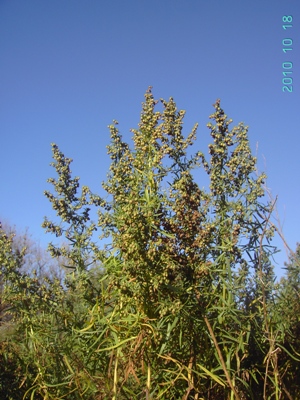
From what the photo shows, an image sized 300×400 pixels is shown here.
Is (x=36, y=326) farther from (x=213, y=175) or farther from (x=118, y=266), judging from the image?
(x=213, y=175)

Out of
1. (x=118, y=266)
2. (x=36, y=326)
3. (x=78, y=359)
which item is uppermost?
(x=118, y=266)

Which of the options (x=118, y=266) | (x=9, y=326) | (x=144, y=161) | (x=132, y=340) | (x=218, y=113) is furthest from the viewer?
(x=9, y=326)

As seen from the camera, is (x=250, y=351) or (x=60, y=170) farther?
(x=60, y=170)

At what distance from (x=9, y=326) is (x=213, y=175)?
5.34ft

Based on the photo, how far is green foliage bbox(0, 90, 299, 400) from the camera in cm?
167

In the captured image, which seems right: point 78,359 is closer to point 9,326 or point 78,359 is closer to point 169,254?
point 169,254

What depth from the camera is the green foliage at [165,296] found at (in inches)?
65.7

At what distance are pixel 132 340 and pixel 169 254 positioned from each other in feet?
1.14

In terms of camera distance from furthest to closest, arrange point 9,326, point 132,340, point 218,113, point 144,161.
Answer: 1. point 9,326
2. point 218,113
3. point 144,161
4. point 132,340

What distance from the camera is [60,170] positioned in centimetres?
262

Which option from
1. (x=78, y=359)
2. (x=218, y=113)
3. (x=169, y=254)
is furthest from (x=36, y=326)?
(x=218, y=113)

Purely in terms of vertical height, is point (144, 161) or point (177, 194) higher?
point (144, 161)

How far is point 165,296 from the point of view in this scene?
174 centimetres

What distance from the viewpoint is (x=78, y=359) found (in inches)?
75.0
